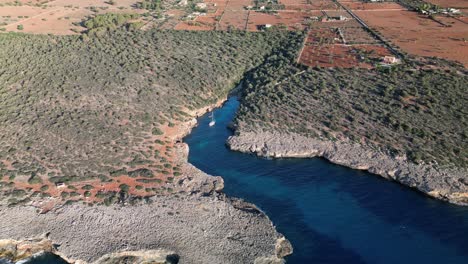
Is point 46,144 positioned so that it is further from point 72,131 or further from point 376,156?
point 376,156

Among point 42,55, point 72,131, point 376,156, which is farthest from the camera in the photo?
point 42,55

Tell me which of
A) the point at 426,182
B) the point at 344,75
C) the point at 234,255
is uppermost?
the point at 344,75

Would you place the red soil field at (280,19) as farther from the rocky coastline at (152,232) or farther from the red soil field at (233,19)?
the rocky coastline at (152,232)

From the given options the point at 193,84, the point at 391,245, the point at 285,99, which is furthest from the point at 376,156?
the point at 193,84

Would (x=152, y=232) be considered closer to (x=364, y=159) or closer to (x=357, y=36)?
(x=364, y=159)

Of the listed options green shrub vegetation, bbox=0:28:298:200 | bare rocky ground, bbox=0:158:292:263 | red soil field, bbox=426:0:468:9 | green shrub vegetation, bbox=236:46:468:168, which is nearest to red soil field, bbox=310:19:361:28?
green shrub vegetation, bbox=0:28:298:200

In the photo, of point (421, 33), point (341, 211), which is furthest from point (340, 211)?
point (421, 33)

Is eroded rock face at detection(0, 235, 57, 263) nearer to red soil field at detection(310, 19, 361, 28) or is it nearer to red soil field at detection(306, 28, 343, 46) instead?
red soil field at detection(306, 28, 343, 46)
